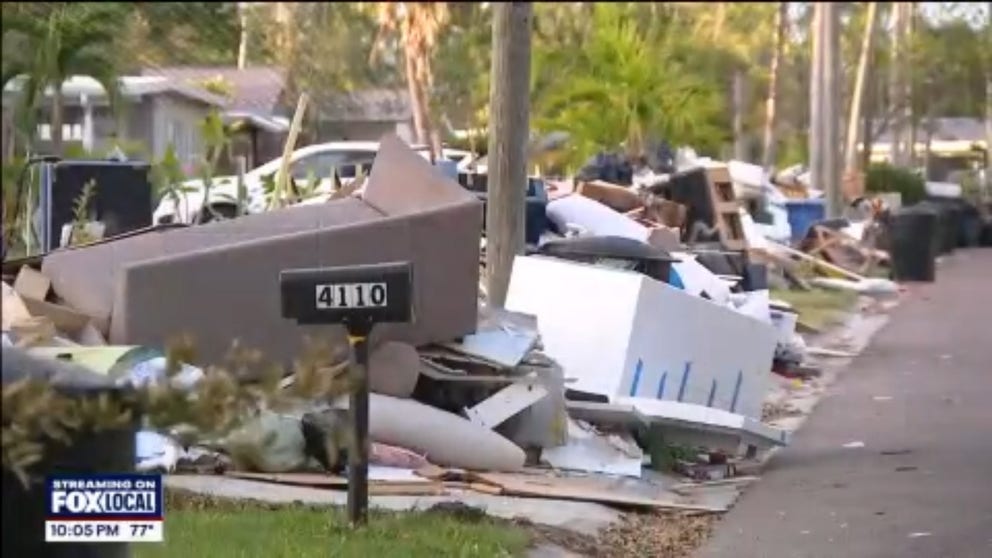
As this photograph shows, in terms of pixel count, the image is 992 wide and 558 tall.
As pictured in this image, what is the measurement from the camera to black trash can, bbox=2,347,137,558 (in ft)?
16.5

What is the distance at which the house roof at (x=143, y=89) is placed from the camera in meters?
35.9

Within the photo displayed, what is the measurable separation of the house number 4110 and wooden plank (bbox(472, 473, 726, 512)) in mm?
2514

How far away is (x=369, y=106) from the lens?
191 ft

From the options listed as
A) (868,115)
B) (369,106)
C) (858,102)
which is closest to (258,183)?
(369,106)

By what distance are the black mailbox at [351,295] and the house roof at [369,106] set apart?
44.0 metres

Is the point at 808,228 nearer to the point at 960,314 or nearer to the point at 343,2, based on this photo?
the point at 960,314

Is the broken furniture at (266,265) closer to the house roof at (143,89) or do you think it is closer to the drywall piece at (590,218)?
the drywall piece at (590,218)

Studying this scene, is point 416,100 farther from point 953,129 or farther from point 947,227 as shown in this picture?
point 953,129

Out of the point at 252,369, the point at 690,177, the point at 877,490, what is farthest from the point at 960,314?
the point at 252,369

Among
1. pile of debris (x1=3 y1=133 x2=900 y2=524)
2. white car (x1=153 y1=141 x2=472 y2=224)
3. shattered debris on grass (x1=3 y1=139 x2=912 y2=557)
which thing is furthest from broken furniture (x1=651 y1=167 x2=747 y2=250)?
pile of debris (x1=3 y1=133 x2=900 y2=524)

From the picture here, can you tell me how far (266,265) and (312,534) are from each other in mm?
2998

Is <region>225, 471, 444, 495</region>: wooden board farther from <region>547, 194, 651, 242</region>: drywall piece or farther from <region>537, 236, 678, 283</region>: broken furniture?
<region>547, 194, 651, 242</region>: drywall piece

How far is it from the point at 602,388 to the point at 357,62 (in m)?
44.6

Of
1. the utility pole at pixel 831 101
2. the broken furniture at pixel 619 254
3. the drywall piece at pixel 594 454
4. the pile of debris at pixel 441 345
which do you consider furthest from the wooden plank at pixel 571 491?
the utility pole at pixel 831 101
